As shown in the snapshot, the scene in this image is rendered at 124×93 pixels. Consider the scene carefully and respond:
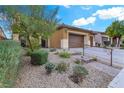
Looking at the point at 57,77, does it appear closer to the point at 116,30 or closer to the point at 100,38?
the point at 100,38

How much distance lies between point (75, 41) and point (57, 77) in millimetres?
965

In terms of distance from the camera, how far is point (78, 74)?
3391mm

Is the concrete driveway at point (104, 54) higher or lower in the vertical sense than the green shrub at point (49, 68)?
higher

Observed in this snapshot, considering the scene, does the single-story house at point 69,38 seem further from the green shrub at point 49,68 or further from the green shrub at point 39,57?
the green shrub at point 49,68

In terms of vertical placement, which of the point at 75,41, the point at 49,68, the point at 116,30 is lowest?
the point at 49,68

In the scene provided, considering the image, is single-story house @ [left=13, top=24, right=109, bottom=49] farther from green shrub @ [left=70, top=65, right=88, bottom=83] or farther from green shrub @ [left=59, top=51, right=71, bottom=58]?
green shrub @ [left=70, top=65, right=88, bottom=83]

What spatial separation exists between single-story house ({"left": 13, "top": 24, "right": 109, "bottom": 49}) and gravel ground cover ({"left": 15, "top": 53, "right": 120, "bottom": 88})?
0.31 metres

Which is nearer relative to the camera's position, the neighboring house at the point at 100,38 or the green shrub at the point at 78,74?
the green shrub at the point at 78,74

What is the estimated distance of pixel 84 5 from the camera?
3463mm

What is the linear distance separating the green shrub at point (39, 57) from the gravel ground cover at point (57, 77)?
0.35 ft

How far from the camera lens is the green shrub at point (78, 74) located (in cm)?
336

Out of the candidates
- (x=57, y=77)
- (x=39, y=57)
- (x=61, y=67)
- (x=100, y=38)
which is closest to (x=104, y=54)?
(x=100, y=38)

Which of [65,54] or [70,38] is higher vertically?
[70,38]

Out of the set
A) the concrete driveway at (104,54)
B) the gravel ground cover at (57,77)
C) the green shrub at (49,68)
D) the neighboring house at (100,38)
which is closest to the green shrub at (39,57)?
the gravel ground cover at (57,77)
